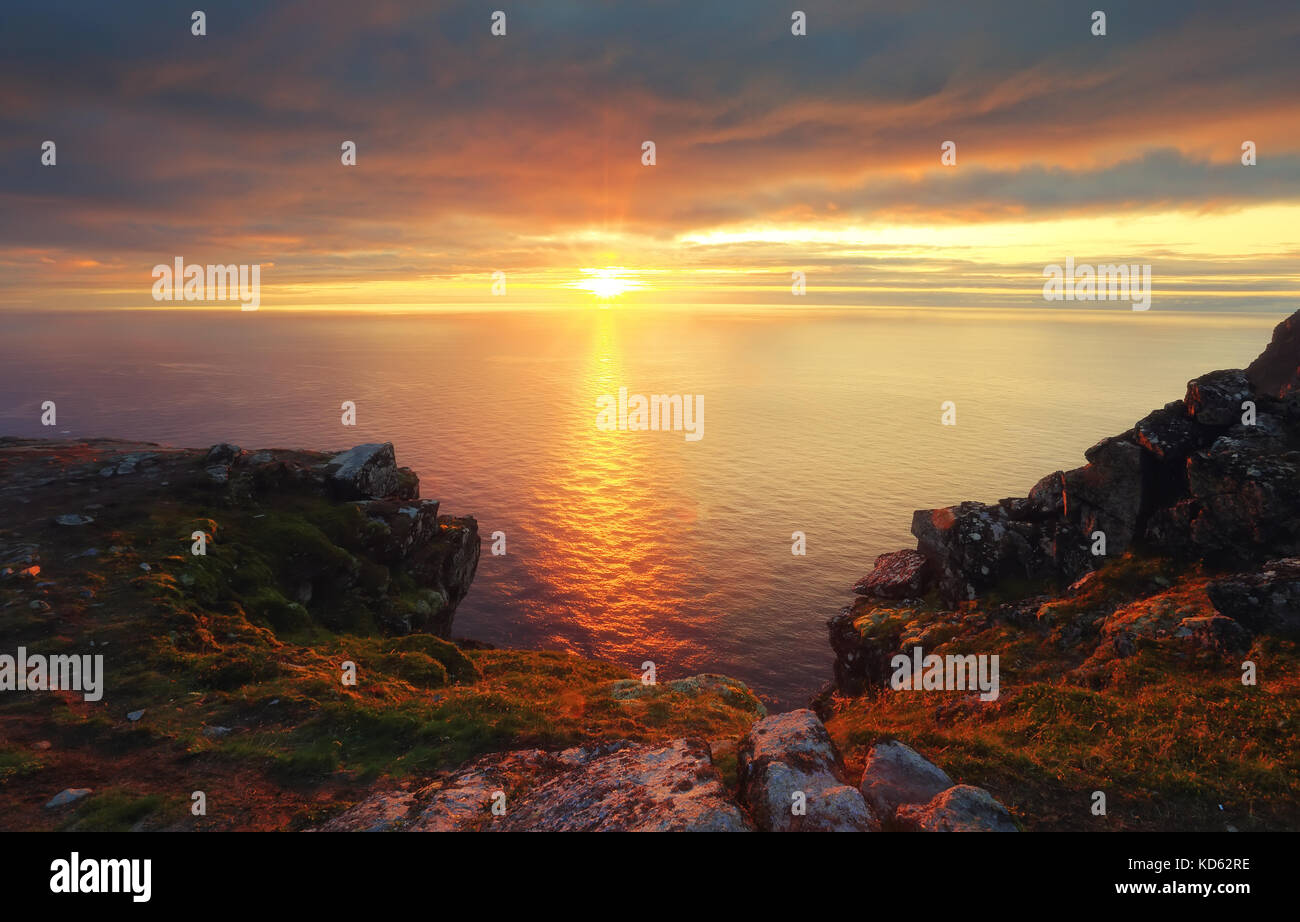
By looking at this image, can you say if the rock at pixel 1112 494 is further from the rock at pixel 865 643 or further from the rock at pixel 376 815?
the rock at pixel 376 815

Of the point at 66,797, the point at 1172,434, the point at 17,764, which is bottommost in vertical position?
the point at 66,797

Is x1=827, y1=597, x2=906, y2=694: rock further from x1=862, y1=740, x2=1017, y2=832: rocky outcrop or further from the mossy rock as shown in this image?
the mossy rock

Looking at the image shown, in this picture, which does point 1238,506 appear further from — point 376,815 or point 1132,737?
point 376,815

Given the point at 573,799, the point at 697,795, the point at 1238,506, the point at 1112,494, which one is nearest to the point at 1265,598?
the point at 1238,506

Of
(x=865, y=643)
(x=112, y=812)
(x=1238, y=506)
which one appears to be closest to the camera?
(x=112, y=812)

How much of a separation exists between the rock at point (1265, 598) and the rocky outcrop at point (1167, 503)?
19.5ft

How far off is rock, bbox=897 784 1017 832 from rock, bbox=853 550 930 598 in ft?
112

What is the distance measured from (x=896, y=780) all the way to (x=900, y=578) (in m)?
34.1

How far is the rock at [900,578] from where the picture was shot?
43.9m

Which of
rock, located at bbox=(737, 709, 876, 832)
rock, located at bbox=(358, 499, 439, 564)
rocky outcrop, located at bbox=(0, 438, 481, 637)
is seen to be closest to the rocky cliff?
rock, located at bbox=(737, 709, 876, 832)

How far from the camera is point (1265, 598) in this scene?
21891 mm

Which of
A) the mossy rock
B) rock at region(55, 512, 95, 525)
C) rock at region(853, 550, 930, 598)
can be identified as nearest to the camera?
the mossy rock

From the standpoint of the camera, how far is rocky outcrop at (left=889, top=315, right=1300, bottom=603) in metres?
28.1

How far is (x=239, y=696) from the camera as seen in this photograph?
70.4 ft
